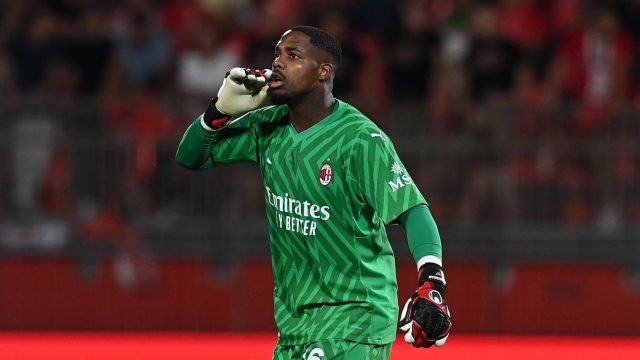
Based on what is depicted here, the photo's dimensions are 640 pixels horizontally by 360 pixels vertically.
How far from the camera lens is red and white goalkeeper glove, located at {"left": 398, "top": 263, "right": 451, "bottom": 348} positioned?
4.11 m

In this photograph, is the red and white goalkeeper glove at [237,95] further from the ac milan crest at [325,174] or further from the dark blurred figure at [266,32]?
the dark blurred figure at [266,32]

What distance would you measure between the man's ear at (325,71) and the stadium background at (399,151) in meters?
5.71

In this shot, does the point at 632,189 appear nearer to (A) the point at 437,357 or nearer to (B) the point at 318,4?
(A) the point at 437,357

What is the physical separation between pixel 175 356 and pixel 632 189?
14.0 feet

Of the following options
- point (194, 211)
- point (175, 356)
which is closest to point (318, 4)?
point (194, 211)

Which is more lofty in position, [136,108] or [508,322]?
[136,108]

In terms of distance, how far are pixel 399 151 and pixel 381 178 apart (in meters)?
6.11

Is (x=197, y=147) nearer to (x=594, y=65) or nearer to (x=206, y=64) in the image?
(x=206, y=64)

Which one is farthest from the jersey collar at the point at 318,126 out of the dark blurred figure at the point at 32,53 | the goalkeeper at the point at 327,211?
the dark blurred figure at the point at 32,53

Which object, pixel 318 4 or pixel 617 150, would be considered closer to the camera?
pixel 617 150

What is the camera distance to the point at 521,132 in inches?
413

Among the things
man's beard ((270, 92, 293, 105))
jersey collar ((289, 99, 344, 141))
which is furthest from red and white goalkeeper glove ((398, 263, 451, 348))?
man's beard ((270, 92, 293, 105))

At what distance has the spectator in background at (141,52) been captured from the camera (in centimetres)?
1128

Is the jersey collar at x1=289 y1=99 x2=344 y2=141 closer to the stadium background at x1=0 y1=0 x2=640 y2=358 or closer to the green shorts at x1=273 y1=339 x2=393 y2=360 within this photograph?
the green shorts at x1=273 y1=339 x2=393 y2=360
